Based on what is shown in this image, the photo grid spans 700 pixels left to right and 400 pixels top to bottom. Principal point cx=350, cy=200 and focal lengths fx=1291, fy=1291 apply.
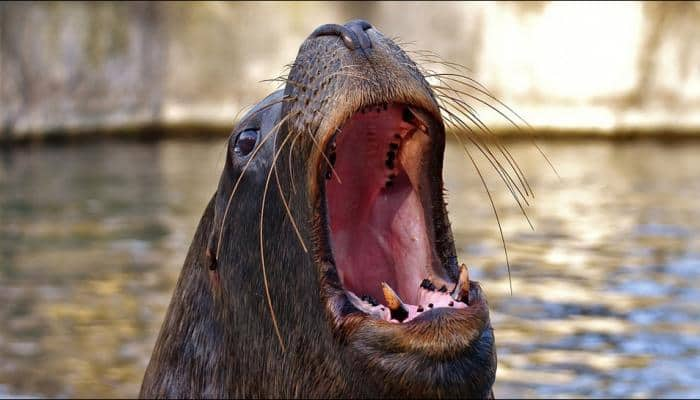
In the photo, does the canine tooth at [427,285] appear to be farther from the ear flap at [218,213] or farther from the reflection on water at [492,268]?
the reflection on water at [492,268]

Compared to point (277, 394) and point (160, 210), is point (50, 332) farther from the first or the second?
point (160, 210)

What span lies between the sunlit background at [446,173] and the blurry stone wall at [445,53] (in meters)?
0.02

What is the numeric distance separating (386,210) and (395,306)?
0.57 m

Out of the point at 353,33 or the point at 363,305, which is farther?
the point at 353,33

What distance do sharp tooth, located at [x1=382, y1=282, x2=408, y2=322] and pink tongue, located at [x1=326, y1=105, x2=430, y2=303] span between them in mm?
314

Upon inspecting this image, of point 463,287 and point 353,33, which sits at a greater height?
point 353,33

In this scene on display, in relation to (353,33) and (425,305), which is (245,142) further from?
(425,305)

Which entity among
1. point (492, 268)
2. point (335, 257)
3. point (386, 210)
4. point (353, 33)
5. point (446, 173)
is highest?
point (446, 173)

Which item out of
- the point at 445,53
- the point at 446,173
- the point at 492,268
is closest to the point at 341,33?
the point at 492,268

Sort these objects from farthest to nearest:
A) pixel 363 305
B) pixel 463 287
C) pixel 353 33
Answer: pixel 353 33
pixel 363 305
pixel 463 287

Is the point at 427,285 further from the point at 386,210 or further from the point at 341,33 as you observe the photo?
the point at 341,33

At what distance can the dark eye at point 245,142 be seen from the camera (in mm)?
3350

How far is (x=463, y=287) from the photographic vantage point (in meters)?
2.75

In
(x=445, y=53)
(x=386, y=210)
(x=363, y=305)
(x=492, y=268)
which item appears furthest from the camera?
(x=445, y=53)
